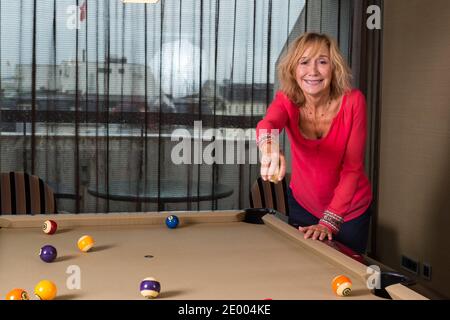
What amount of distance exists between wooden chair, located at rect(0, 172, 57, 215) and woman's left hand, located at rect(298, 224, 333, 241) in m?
1.70

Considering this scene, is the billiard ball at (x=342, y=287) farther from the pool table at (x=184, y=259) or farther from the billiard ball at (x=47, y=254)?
the billiard ball at (x=47, y=254)

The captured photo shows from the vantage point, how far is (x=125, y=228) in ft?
8.36

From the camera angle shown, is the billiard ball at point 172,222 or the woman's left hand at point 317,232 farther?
the billiard ball at point 172,222

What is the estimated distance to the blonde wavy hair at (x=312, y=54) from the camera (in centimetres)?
253

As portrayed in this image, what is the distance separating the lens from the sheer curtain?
3.80 m

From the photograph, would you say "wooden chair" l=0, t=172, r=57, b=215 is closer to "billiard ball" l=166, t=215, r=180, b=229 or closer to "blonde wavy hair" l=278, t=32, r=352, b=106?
"billiard ball" l=166, t=215, r=180, b=229

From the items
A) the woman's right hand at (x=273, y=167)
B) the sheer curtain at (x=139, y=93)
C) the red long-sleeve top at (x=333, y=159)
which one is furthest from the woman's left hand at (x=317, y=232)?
the sheer curtain at (x=139, y=93)

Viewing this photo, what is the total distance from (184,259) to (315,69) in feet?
3.14

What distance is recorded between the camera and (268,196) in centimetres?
380

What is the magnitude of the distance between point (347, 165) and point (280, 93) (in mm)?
395

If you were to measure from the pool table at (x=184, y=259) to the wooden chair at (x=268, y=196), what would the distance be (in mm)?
1037

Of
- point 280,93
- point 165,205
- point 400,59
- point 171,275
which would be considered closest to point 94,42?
point 165,205
